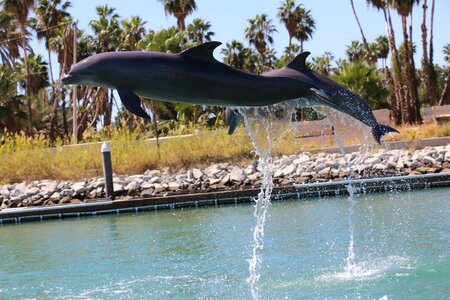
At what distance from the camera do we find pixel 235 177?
2056 cm

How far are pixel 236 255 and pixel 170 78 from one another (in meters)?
6.27

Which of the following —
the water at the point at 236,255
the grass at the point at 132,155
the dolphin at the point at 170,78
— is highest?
the dolphin at the point at 170,78

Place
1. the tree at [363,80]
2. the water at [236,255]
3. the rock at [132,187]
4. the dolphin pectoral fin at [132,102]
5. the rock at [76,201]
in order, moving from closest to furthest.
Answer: the dolphin pectoral fin at [132,102]
the water at [236,255]
the rock at [76,201]
the rock at [132,187]
the tree at [363,80]

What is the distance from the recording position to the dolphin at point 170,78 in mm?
5051

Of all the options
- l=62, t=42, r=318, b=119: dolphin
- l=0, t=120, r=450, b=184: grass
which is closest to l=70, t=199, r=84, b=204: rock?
l=0, t=120, r=450, b=184: grass

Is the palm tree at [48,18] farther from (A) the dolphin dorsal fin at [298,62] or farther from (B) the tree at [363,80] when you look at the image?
(A) the dolphin dorsal fin at [298,62]

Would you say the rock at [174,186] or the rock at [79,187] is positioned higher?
the rock at [79,187]

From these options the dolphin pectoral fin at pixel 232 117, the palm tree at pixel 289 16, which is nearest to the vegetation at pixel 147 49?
the palm tree at pixel 289 16

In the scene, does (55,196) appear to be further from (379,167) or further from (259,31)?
(259,31)

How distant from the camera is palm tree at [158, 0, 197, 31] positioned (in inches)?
1971

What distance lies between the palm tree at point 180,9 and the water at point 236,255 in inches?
1376

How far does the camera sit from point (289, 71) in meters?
5.72

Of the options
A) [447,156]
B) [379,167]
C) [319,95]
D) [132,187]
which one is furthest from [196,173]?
[319,95]

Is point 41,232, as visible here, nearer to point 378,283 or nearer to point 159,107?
point 378,283
